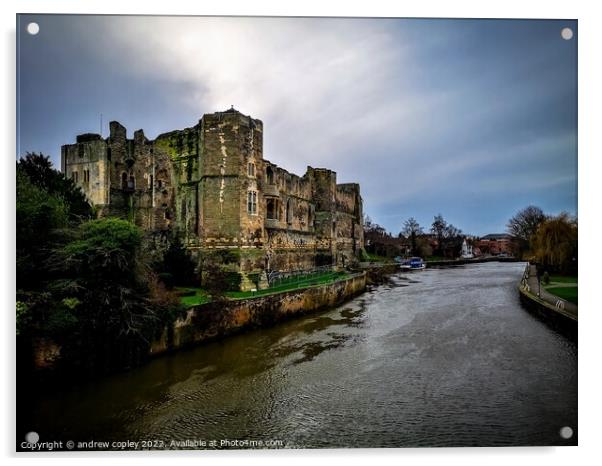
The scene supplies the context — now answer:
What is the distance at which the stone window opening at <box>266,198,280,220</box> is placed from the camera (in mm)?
17703

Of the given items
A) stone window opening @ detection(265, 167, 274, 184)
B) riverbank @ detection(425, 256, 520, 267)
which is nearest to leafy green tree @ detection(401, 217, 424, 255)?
riverbank @ detection(425, 256, 520, 267)

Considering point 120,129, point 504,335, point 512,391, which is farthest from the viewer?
point 120,129

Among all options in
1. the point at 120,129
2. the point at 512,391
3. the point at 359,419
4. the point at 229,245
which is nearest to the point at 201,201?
the point at 229,245

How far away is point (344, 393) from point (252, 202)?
8973 millimetres

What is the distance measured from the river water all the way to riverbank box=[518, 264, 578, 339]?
0.32 meters

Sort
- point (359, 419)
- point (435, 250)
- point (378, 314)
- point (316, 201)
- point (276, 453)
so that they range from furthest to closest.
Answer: point (435, 250)
point (316, 201)
point (378, 314)
point (359, 419)
point (276, 453)

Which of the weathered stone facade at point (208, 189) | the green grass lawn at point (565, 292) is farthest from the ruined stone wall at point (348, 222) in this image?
the green grass lawn at point (565, 292)

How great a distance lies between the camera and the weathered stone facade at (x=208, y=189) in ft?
45.5

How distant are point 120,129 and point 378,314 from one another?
13835 millimetres

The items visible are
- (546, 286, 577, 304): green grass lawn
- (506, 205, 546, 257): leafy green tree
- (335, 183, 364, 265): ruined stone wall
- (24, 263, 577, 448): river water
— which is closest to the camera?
(24, 263, 577, 448): river water

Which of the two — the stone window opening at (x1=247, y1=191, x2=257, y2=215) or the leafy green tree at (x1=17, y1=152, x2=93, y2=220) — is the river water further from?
the leafy green tree at (x1=17, y1=152, x2=93, y2=220)

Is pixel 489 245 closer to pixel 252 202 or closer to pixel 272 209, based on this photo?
pixel 272 209
